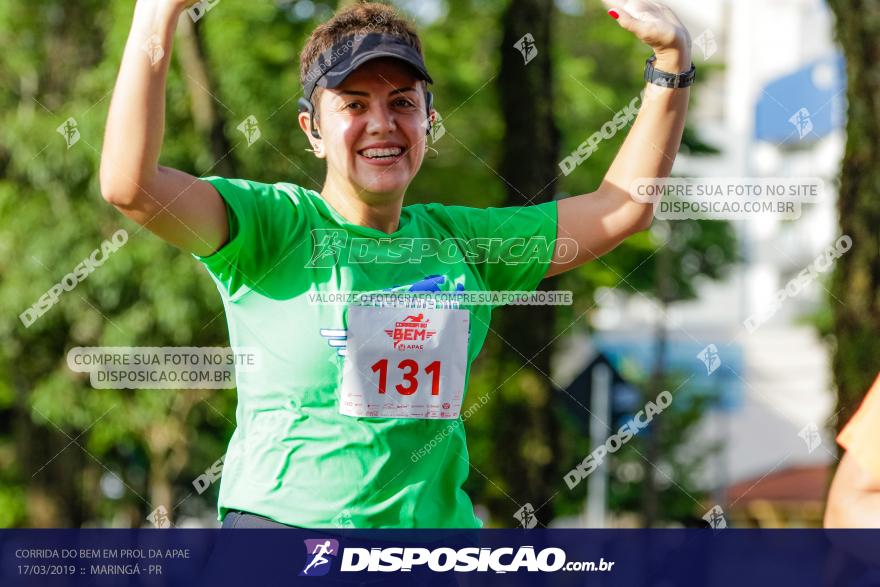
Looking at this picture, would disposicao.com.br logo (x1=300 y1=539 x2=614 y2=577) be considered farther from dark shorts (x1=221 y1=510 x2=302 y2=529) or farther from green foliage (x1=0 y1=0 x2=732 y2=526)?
green foliage (x1=0 y1=0 x2=732 y2=526)

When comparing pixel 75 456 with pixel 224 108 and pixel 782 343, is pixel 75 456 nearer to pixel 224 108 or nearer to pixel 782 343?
pixel 224 108

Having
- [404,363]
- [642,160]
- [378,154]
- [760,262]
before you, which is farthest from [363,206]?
[760,262]

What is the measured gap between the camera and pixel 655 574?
180 inches

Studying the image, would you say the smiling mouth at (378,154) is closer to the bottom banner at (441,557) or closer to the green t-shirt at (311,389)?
the green t-shirt at (311,389)

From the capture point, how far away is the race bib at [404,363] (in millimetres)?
3010

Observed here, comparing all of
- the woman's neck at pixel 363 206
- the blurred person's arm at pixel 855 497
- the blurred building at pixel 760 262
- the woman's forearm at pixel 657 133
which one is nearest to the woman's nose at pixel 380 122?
the woman's neck at pixel 363 206

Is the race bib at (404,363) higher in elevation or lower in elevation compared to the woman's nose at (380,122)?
lower

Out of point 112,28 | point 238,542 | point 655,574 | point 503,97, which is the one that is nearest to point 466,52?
point 112,28

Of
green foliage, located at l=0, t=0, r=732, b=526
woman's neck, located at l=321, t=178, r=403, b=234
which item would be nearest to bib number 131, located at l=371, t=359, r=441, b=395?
woman's neck, located at l=321, t=178, r=403, b=234

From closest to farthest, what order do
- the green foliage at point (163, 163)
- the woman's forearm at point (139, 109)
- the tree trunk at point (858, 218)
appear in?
1. the woman's forearm at point (139, 109)
2. the tree trunk at point (858, 218)
3. the green foliage at point (163, 163)

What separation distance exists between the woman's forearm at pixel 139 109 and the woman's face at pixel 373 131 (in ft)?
1.63

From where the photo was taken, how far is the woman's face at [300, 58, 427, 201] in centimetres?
308

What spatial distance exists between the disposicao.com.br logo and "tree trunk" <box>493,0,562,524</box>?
Result: 5043mm

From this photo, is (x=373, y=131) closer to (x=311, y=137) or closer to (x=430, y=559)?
(x=311, y=137)
